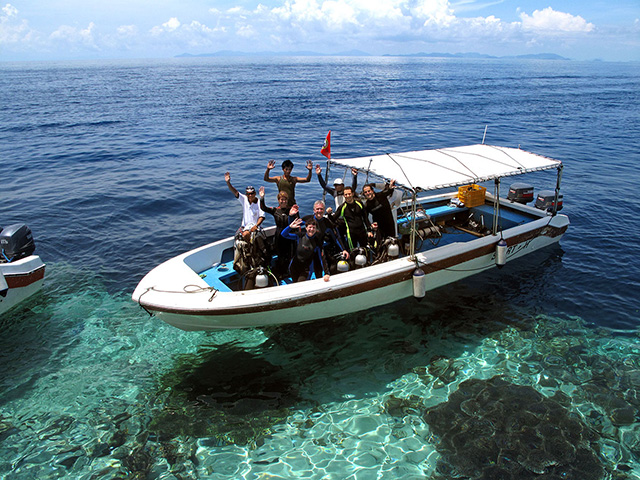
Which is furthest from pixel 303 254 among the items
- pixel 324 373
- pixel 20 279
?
pixel 20 279

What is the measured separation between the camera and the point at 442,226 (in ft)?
39.9

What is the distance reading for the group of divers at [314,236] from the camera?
8.49m

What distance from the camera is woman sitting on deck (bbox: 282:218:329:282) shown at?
839cm

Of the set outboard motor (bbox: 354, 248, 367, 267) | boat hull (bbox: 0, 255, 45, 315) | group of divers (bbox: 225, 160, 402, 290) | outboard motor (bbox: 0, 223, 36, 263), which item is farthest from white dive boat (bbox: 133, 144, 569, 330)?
outboard motor (bbox: 0, 223, 36, 263)

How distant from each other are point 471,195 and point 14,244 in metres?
12.0

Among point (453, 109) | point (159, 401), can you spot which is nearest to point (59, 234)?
point (159, 401)

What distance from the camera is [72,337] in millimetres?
9188

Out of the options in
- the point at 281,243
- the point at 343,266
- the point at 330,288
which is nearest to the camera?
the point at 330,288

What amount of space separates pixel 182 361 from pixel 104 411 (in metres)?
1.59

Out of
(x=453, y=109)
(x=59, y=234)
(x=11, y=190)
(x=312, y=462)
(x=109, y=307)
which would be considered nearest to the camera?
(x=312, y=462)

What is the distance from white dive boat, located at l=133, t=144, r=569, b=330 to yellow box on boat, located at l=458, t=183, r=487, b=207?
0.03 metres

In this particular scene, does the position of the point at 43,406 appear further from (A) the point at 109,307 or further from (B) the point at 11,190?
(B) the point at 11,190

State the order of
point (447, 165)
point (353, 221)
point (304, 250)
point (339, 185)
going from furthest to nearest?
point (447, 165) → point (339, 185) → point (353, 221) → point (304, 250)

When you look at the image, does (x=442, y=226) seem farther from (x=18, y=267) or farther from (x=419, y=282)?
(x=18, y=267)
